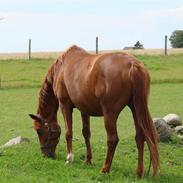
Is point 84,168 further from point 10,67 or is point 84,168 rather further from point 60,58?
point 10,67

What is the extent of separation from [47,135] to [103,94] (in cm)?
208

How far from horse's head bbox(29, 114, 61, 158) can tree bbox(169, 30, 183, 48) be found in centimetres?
5184

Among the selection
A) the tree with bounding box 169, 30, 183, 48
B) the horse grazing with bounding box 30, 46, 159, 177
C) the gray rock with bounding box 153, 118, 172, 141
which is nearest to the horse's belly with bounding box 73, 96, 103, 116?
the horse grazing with bounding box 30, 46, 159, 177

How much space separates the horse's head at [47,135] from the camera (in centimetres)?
1003

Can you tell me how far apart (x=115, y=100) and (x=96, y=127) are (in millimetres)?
7049

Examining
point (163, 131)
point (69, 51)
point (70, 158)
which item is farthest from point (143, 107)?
point (163, 131)

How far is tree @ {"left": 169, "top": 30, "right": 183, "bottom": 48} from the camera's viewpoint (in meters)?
60.8

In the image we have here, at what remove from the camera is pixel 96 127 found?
15.3m

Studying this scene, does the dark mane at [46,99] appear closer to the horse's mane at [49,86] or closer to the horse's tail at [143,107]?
the horse's mane at [49,86]

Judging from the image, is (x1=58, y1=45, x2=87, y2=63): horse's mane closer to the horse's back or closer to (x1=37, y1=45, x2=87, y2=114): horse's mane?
(x1=37, y1=45, x2=87, y2=114): horse's mane

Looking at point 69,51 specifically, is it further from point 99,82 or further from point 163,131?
point 163,131

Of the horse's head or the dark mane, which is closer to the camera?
the horse's head

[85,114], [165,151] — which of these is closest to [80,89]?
[85,114]

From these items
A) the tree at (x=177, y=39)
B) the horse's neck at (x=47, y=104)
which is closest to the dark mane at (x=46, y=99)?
the horse's neck at (x=47, y=104)
